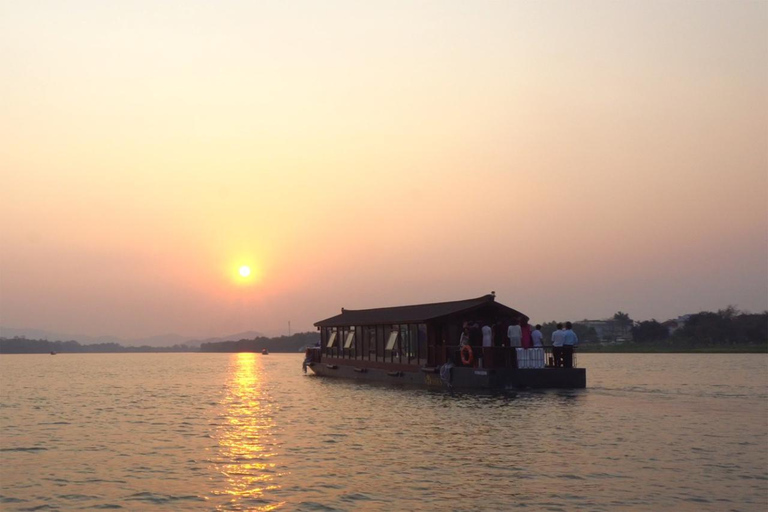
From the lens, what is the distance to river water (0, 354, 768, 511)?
51.5 ft

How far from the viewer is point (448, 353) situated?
140ft

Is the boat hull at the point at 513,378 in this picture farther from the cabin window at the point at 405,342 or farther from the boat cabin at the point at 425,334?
the cabin window at the point at 405,342

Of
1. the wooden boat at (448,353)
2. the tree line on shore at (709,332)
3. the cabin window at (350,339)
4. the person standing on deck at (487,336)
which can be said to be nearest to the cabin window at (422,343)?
the wooden boat at (448,353)

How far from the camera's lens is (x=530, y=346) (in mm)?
39812

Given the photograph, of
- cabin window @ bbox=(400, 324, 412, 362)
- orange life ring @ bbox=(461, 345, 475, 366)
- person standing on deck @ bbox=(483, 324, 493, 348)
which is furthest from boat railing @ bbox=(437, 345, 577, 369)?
cabin window @ bbox=(400, 324, 412, 362)

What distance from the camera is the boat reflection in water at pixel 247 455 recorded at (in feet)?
52.7

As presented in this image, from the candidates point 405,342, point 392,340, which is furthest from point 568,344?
point 392,340

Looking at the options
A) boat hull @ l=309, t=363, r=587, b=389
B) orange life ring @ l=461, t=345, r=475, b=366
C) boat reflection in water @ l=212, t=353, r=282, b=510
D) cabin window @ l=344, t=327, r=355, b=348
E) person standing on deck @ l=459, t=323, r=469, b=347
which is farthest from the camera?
cabin window @ l=344, t=327, r=355, b=348

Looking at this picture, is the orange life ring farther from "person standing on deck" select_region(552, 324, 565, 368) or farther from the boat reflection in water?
the boat reflection in water

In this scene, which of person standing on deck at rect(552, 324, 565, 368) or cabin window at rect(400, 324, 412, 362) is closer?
person standing on deck at rect(552, 324, 565, 368)

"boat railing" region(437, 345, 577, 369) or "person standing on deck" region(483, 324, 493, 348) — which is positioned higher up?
"person standing on deck" region(483, 324, 493, 348)

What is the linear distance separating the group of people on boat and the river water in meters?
3.04

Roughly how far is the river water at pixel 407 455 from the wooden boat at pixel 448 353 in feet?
5.10

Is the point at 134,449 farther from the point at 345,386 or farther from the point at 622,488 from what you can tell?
the point at 345,386
